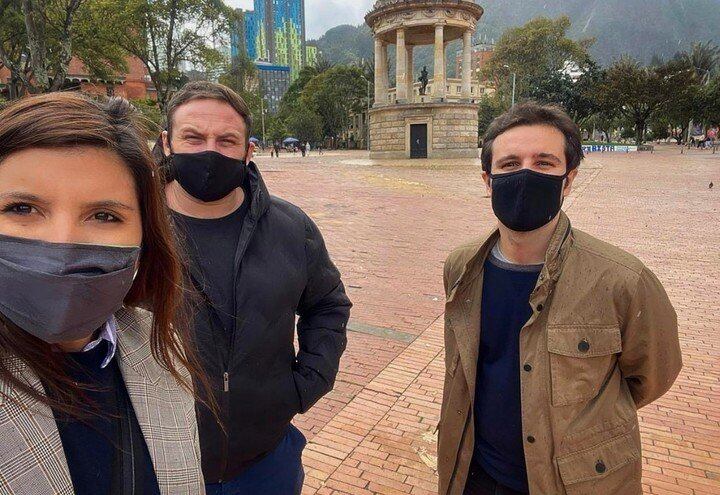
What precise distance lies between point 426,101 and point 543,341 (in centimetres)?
3621

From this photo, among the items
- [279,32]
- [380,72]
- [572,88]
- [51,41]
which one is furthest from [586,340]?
[279,32]

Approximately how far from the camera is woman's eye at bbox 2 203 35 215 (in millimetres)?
980

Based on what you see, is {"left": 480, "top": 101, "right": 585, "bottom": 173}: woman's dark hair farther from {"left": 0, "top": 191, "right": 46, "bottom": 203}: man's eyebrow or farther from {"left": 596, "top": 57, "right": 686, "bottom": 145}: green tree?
{"left": 596, "top": 57, "right": 686, "bottom": 145}: green tree

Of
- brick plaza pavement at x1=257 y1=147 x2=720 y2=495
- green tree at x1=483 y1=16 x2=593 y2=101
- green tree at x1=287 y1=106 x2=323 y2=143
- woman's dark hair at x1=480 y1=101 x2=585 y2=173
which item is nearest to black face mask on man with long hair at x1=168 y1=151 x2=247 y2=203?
woman's dark hair at x1=480 y1=101 x2=585 y2=173

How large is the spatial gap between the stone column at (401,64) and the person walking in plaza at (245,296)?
112ft

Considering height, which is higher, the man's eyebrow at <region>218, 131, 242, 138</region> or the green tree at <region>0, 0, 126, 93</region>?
the green tree at <region>0, 0, 126, 93</region>

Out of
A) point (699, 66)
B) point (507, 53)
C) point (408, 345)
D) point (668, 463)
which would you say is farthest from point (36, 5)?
point (699, 66)

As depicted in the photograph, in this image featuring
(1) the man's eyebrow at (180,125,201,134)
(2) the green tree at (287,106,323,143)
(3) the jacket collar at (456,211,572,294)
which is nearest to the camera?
(3) the jacket collar at (456,211,572,294)

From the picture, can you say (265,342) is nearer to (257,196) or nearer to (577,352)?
(257,196)

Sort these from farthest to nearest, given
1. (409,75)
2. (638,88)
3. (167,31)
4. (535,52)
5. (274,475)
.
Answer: (535,52) → (638,88) → (409,75) → (167,31) → (274,475)

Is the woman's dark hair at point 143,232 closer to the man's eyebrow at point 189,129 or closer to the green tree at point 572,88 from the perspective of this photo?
the man's eyebrow at point 189,129

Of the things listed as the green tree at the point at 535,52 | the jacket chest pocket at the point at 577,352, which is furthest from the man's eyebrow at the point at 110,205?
the green tree at the point at 535,52

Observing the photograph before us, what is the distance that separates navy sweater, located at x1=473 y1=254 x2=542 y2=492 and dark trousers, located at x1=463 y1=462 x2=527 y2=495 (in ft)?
0.14

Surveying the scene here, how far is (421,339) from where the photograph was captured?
5180mm
